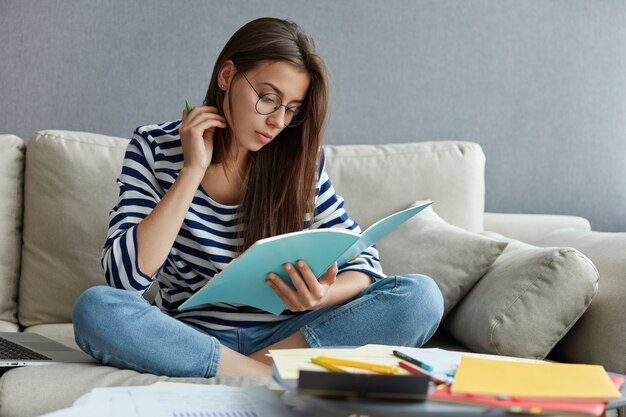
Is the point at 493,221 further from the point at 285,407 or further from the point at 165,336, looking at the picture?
the point at 285,407

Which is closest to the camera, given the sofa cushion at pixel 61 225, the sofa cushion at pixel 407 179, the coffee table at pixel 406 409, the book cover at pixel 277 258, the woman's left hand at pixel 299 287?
the coffee table at pixel 406 409

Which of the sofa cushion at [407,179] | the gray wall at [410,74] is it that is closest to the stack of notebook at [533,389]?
the sofa cushion at [407,179]

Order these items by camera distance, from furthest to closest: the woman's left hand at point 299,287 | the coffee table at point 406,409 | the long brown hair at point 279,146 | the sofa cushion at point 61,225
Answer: the sofa cushion at point 61,225
the long brown hair at point 279,146
the woman's left hand at point 299,287
the coffee table at point 406,409

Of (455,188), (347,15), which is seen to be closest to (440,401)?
(455,188)

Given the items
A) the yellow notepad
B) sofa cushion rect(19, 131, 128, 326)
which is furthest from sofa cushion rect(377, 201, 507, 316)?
the yellow notepad

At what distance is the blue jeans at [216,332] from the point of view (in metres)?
1.36

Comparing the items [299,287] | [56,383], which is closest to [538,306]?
[299,287]

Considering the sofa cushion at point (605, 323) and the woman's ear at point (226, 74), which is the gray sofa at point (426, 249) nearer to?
the sofa cushion at point (605, 323)

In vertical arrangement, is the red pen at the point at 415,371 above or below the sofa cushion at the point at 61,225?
above

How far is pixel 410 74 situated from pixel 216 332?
129 centimetres

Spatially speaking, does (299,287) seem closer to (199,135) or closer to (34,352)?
(199,135)

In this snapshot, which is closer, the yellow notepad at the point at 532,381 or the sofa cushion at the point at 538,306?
the yellow notepad at the point at 532,381

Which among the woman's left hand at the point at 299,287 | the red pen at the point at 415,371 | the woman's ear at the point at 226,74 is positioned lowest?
the woman's left hand at the point at 299,287

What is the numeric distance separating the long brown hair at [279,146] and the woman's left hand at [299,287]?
28cm
